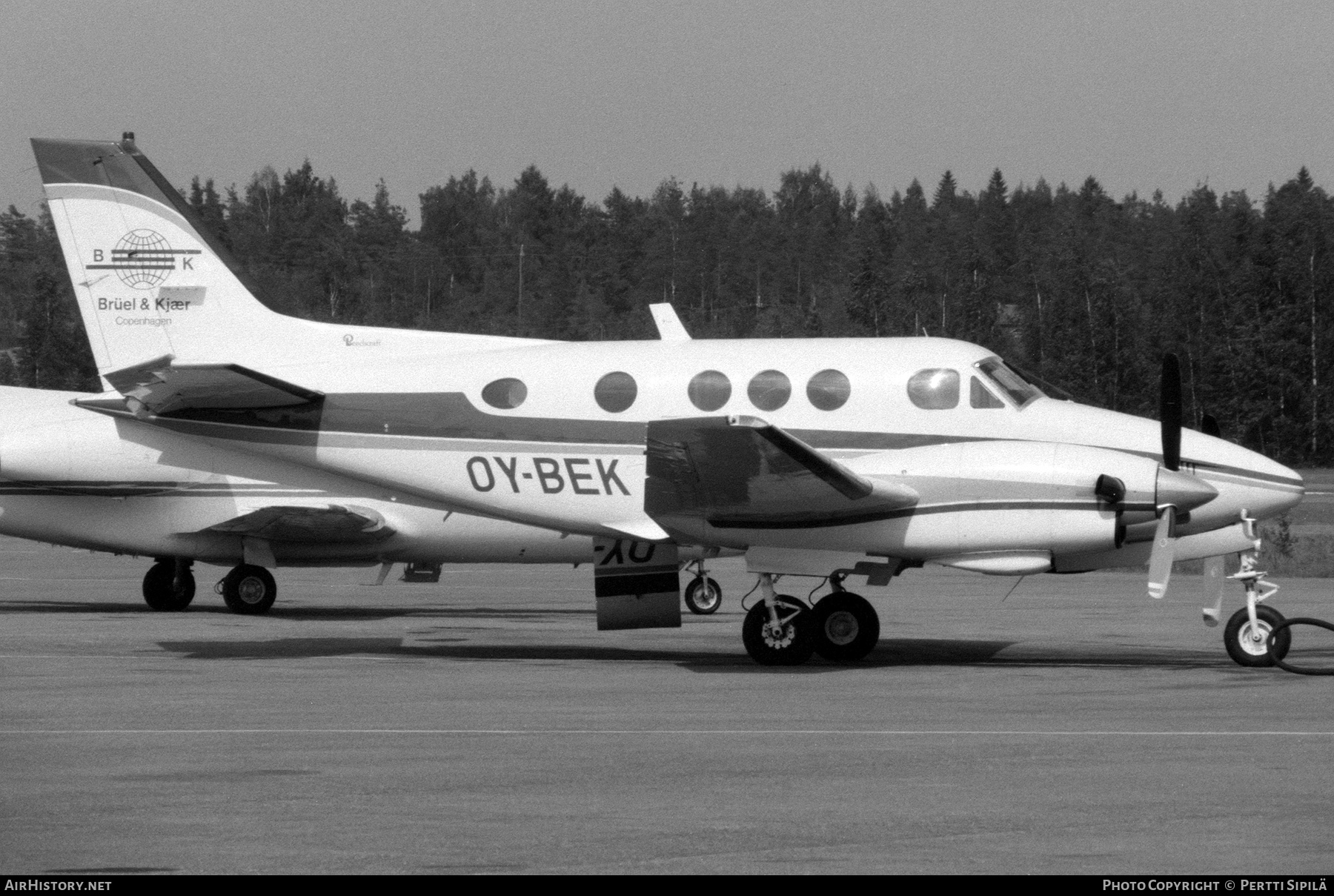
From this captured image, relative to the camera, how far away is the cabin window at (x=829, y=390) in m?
15.2

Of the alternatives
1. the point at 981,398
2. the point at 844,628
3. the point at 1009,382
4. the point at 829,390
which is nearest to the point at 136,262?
the point at 829,390

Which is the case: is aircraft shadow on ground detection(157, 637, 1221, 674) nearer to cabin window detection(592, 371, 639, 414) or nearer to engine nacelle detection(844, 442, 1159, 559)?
engine nacelle detection(844, 442, 1159, 559)

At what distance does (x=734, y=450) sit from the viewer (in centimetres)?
1384

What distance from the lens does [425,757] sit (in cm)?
995

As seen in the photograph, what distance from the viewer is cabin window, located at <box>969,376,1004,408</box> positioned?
15.0 metres

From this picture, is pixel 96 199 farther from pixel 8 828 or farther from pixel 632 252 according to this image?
pixel 632 252

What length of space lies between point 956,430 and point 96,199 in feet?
34.4

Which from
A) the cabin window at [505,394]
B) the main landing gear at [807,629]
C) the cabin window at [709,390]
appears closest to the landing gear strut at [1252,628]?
the main landing gear at [807,629]

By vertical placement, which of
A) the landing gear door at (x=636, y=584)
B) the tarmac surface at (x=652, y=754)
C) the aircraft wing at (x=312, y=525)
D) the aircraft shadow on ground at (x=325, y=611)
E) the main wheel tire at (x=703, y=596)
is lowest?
the aircraft shadow on ground at (x=325, y=611)

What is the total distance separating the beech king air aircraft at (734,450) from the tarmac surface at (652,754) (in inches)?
38.8

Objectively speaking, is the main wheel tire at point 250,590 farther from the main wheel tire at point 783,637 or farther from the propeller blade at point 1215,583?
the propeller blade at point 1215,583

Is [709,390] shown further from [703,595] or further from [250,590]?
[250,590]

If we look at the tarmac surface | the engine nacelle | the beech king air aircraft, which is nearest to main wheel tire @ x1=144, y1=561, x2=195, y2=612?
the tarmac surface

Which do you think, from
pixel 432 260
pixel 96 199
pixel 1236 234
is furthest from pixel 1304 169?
pixel 96 199
